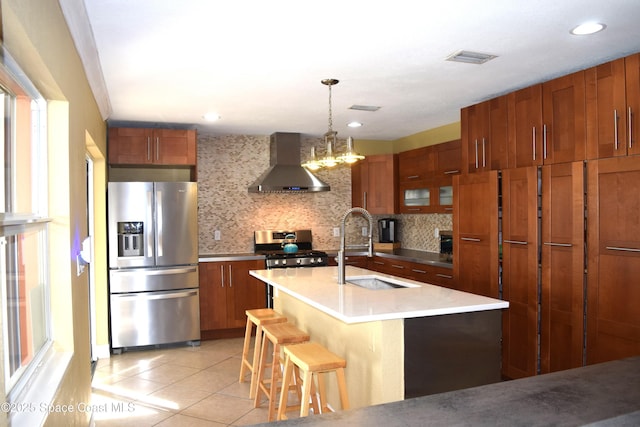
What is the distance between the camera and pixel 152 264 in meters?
5.02

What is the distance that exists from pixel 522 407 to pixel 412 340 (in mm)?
1402

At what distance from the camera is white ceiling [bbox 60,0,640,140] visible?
2.42m

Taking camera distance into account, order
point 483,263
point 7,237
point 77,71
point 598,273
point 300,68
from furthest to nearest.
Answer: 1. point 483,263
2. point 300,68
3. point 598,273
4. point 77,71
5. point 7,237

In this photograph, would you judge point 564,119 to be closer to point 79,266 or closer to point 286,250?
point 79,266

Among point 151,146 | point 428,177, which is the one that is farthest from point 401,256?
point 151,146

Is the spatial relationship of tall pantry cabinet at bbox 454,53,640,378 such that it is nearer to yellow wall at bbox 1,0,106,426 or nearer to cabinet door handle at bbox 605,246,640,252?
cabinet door handle at bbox 605,246,640,252

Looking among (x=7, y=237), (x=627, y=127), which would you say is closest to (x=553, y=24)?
(x=627, y=127)

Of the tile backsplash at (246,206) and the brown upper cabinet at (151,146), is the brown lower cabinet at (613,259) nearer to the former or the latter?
the tile backsplash at (246,206)

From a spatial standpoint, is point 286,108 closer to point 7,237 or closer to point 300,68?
point 300,68

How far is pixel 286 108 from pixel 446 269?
7.54 ft

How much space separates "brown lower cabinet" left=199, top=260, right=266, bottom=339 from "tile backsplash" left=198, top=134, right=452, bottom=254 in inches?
22.3

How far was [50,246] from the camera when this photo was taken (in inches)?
88.6

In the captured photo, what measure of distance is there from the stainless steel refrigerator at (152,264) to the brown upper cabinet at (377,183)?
235 cm

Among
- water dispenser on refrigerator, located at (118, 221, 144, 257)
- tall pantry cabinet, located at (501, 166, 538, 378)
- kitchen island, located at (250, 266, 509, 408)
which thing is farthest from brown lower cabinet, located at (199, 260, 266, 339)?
tall pantry cabinet, located at (501, 166, 538, 378)
